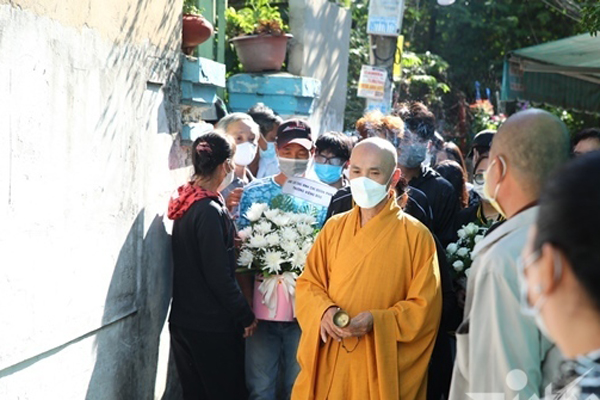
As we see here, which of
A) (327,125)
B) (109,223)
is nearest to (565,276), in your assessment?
(109,223)

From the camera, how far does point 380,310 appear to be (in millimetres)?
4203

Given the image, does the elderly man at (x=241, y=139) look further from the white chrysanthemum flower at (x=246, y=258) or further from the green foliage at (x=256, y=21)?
the green foliage at (x=256, y=21)

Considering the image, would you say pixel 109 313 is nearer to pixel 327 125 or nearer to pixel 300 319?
pixel 300 319

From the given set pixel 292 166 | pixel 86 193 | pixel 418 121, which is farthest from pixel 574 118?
pixel 86 193

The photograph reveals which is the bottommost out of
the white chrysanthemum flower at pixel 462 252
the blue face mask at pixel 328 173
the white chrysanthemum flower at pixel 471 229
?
the white chrysanthemum flower at pixel 462 252

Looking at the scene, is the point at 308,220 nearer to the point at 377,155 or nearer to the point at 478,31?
the point at 377,155

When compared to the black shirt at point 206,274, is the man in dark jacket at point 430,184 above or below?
above

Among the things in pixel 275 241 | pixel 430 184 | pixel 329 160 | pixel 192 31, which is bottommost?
pixel 275 241

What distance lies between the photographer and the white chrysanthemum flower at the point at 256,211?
17.5ft

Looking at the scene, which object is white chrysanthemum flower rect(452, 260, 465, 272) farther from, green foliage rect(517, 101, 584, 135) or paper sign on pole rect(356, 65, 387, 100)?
green foliage rect(517, 101, 584, 135)

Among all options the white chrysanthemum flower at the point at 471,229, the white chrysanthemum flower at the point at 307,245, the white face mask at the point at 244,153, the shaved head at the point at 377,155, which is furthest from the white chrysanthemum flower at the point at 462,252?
the white face mask at the point at 244,153

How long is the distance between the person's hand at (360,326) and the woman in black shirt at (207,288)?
105 cm

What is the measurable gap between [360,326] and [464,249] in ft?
3.31

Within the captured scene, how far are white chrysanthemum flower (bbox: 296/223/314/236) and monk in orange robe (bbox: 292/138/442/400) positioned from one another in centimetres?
74
